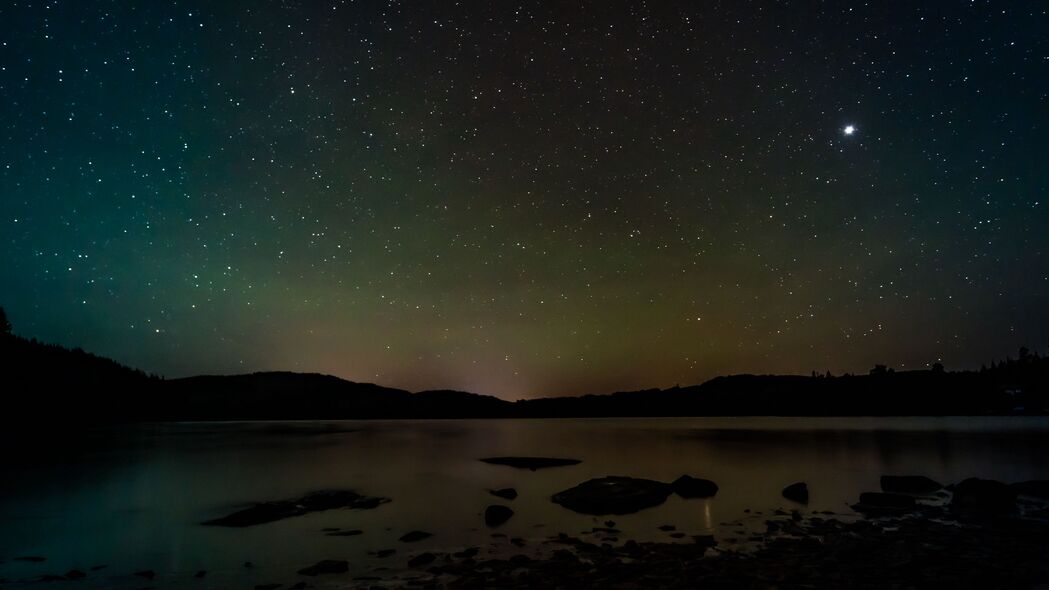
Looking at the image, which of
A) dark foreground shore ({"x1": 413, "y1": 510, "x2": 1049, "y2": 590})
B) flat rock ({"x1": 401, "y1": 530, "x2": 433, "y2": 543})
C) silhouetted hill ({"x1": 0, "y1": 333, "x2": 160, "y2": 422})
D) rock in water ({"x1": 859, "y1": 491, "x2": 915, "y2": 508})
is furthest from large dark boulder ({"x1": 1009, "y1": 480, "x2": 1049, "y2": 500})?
silhouetted hill ({"x1": 0, "y1": 333, "x2": 160, "y2": 422})

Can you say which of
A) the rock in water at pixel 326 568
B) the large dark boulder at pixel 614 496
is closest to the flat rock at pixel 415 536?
the rock in water at pixel 326 568

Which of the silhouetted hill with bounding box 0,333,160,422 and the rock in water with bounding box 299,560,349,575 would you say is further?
the silhouetted hill with bounding box 0,333,160,422

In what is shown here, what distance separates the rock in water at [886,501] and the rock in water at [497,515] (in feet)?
45.9

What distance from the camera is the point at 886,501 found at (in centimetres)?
A: 2272

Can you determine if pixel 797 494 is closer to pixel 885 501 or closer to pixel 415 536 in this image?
pixel 885 501

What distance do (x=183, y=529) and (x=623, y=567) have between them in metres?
17.7

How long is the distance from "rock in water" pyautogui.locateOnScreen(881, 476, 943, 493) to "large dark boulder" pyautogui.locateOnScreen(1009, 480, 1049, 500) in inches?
120

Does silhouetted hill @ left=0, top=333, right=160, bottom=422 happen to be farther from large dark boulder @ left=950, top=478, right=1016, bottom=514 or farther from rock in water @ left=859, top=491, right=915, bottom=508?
large dark boulder @ left=950, top=478, right=1016, bottom=514

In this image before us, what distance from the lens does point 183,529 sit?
872 inches

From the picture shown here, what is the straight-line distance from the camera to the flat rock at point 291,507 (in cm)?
2264

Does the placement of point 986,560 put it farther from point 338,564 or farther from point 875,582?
point 338,564

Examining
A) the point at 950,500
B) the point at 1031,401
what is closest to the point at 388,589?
the point at 950,500

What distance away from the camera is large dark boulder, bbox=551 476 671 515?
2261 cm

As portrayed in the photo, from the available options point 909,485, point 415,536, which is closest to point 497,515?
point 415,536
